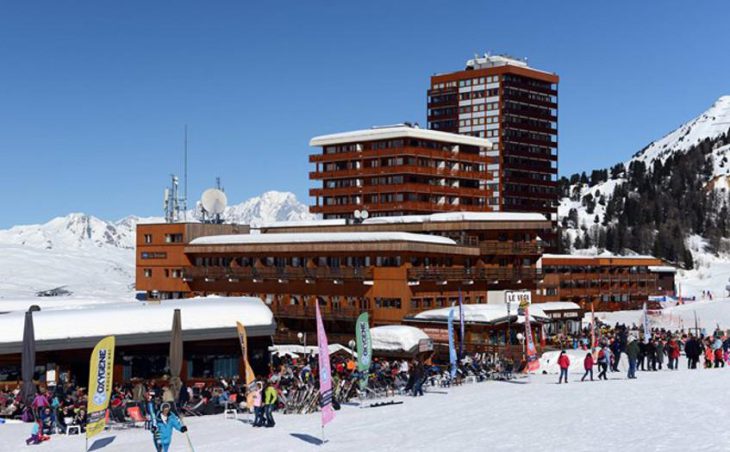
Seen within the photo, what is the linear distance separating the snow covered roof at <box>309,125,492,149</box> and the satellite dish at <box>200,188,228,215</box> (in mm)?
19162

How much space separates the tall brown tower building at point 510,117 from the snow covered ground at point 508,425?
87417 mm

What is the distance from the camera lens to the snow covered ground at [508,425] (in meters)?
18.7

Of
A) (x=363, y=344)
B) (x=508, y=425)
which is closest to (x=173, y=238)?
(x=363, y=344)

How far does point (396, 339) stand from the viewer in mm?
42469

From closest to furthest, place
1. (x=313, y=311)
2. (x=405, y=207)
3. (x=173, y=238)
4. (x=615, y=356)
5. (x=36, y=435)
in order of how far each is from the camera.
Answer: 1. (x=36, y=435)
2. (x=615, y=356)
3. (x=313, y=311)
4. (x=173, y=238)
5. (x=405, y=207)

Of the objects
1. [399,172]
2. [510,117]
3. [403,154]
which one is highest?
[510,117]

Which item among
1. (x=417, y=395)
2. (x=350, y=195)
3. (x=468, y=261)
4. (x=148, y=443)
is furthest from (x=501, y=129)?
(x=148, y=443)

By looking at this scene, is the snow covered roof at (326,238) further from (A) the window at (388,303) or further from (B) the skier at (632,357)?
(B) the skier at (632,357)

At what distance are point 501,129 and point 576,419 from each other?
95401 mm

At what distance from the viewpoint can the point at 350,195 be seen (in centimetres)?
9250

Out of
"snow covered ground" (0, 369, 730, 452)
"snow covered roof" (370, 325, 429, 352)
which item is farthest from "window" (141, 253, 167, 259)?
"snow covered ground" (0, 369, 730, 452)

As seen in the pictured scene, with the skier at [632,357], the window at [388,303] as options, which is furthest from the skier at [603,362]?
the window at [388,303]

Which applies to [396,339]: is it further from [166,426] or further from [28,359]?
[166,426]

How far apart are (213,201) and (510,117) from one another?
52.9 meters
